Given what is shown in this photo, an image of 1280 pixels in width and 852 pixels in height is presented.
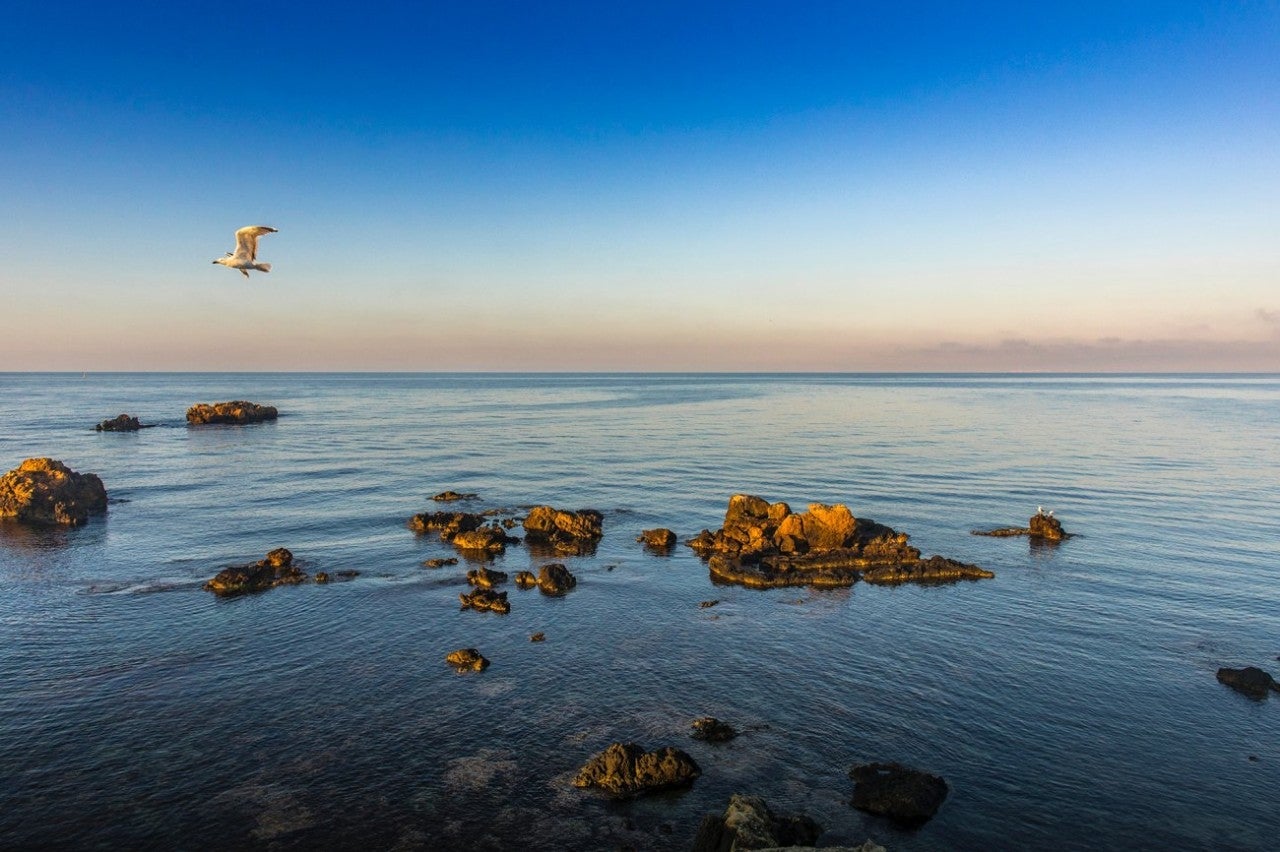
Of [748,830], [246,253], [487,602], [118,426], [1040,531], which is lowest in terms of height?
[487,602]

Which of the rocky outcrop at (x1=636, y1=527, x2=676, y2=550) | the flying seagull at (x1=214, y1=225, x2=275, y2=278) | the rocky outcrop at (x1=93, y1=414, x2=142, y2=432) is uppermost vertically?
the flying seagull at (x1=214, y1=225, x2=275, y2=278)

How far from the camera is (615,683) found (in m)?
27.0

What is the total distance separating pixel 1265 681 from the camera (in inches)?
1042

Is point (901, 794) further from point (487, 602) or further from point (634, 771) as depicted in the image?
point (487, 602)

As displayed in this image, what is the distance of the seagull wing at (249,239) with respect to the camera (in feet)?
114

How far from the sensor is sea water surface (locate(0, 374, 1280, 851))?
19.2 metres

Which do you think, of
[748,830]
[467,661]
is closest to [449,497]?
[467,661]

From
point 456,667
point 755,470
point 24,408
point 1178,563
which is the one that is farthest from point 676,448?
→ point 24,408

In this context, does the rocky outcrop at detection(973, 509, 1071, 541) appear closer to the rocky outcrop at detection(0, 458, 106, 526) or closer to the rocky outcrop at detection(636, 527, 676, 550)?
the rocky outcrop at detection(636, 527, 676, 550)

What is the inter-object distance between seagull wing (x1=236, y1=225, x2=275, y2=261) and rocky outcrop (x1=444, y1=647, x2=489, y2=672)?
2231 cm

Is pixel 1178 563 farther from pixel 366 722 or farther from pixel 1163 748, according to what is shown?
pixel 366 722

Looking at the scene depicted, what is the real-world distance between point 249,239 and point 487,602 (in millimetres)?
22187

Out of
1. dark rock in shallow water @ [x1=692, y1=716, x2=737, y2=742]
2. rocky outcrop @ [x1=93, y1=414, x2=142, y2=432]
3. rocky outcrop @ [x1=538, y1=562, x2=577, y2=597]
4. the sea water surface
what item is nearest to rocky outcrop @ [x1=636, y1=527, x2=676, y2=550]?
the sea water surface

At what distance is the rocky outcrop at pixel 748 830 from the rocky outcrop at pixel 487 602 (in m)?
20.3
